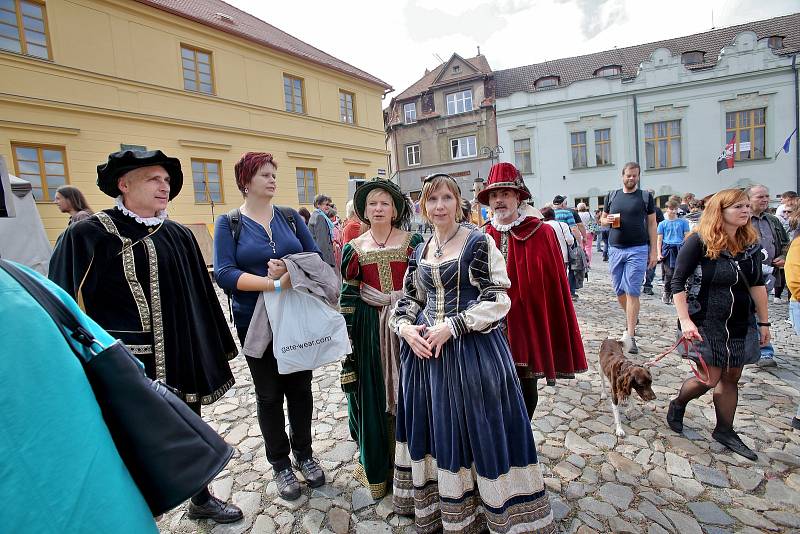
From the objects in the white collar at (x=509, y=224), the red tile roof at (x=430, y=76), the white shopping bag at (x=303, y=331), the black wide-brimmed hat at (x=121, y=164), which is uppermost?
the red tile roof at (x=430, y=76)

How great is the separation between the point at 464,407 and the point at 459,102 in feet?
92.1

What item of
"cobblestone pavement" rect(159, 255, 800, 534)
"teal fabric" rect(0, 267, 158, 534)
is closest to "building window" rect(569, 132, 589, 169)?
"cobblestone pavement" rect(159, 255, 800, 534)

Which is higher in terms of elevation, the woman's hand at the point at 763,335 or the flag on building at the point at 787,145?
the flag on building at the point at 787,145

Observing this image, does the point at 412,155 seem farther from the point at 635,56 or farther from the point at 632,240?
the point at 632,240

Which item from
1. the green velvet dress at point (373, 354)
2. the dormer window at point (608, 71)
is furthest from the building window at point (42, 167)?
the dormer window at point (608, 71)

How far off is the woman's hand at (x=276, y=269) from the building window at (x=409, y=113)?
28.5m

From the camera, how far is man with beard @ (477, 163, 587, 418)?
2674 mm

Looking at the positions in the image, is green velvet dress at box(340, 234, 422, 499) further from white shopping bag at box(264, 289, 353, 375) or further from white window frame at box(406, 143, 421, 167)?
white window frame at box(406, 143, 421, 167)

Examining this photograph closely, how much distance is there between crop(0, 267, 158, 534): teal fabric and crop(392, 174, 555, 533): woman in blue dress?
4.68 ft

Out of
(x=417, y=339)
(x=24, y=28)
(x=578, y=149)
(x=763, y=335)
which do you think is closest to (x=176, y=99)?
(x=24, y=28)

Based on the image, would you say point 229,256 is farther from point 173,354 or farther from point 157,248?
point 173,354

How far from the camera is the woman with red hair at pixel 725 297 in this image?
270 centimetres

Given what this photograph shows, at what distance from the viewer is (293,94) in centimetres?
1616

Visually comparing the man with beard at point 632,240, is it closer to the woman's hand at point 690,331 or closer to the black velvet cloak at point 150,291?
the woman's hand at point 690,331
